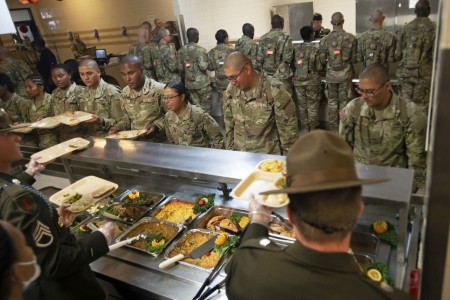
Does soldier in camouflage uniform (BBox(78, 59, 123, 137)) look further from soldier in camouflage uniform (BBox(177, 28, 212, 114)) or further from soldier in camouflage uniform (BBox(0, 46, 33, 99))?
soldier in camouflage uniform (BBox(0, 46, 33, 99))

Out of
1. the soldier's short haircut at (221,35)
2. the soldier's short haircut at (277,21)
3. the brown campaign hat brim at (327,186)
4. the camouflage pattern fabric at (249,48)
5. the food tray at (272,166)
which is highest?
the soldier's short haircut at (277,21)

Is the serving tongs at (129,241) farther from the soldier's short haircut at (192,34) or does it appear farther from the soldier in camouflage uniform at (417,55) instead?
the soldier's short haircut at (192,34)

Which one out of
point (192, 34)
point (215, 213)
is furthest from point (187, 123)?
point (192, 34)

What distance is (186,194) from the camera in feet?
8.62

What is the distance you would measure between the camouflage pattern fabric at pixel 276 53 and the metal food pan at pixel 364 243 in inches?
195

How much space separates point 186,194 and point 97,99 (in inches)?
89.6

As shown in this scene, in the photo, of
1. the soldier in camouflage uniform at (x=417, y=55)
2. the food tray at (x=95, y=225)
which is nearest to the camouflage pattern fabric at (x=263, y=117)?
the food tray at (x=95, y=225)

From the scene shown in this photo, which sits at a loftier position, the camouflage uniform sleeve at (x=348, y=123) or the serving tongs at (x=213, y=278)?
the camouflage uniform sleeve at (x=348, y=123)

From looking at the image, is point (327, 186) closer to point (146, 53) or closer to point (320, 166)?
point (320, 166)

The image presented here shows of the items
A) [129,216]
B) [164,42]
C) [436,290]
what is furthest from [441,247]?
[164,42]

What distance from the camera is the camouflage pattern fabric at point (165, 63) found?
291 inches

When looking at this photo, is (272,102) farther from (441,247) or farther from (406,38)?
(406,38)

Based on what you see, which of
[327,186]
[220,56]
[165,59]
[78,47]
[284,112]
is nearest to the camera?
[327,186]

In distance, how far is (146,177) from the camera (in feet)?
9.62
